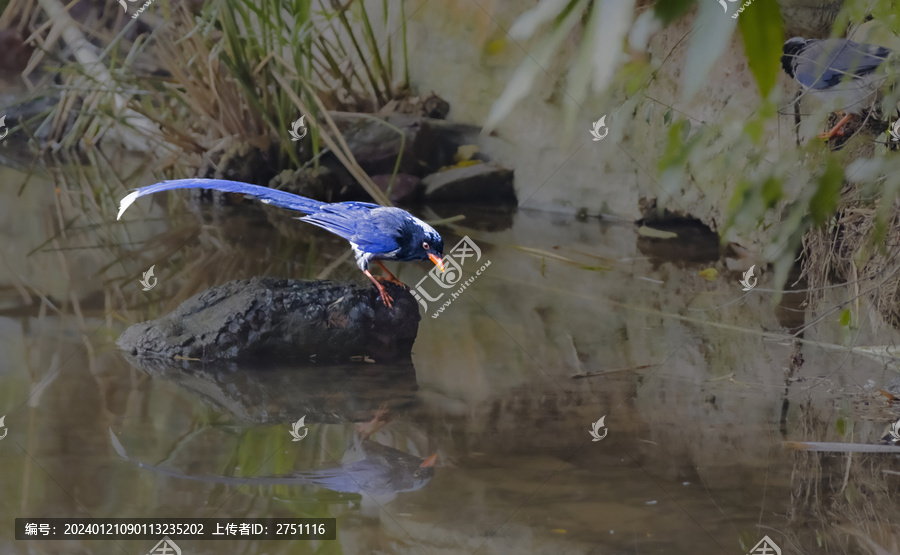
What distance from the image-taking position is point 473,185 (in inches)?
131

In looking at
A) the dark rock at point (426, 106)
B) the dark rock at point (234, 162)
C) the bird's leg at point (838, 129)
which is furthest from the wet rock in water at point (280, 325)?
the dark rock at point (426, 106)

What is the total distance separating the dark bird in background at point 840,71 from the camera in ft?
4.85

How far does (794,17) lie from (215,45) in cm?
213

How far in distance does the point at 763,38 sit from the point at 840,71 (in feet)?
3.79

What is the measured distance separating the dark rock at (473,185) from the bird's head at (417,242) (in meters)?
1.63

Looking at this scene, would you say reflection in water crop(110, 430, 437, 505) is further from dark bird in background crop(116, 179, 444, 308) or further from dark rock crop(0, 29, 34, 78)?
dark rock crop(0, 29, 34, 78)

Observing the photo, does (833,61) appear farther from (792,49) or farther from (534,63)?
(534,63)

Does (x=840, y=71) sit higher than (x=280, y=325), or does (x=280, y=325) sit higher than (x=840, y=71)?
(x=840, y=71)

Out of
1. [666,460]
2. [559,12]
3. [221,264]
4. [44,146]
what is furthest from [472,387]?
[44,146]

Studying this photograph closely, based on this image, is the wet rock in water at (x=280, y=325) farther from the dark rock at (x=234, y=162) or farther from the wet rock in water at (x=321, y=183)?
the dark rock at (x=234, y=162)

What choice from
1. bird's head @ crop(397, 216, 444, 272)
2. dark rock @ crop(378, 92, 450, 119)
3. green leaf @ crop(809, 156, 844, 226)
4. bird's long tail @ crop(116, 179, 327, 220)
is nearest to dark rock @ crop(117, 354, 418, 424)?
bird's head @ crop(397, 216, 444, 272)

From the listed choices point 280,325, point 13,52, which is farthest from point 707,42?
point 13,52

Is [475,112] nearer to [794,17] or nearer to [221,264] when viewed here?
[794,17]

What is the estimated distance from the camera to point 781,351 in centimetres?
177
